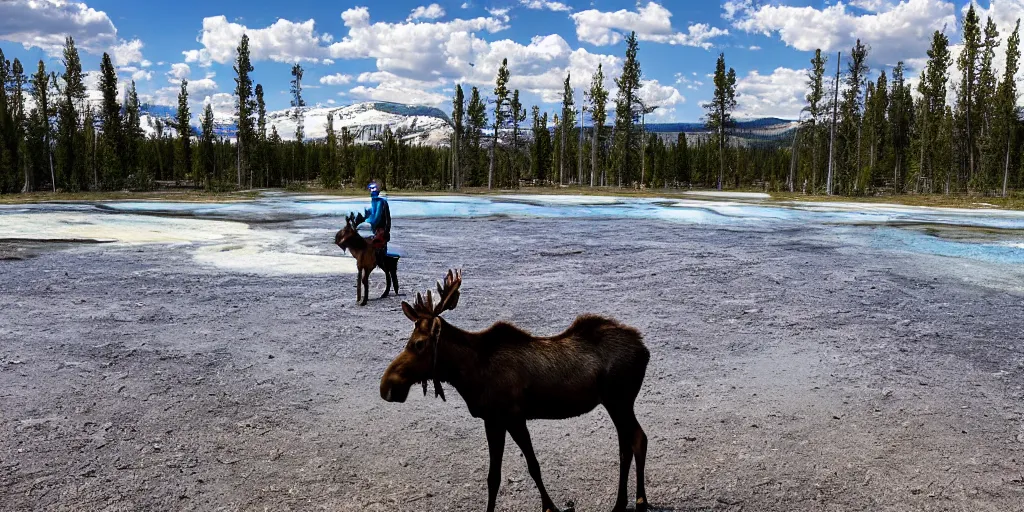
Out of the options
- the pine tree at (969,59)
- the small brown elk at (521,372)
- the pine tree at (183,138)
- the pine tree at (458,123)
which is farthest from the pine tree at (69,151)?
the pine tree at (969,59)

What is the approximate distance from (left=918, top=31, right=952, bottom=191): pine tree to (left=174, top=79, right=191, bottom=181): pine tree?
219 feet

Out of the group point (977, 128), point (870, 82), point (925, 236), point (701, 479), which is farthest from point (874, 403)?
point (870, 82)

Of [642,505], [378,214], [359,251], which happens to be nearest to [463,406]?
[642,505]

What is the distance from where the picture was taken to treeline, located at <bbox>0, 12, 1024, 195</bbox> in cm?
5034

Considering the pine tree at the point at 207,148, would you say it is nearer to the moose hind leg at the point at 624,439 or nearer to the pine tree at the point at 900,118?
the pine tree at the point at 900,118

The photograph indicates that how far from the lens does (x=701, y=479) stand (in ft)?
15.2

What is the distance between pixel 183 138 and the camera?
230 ft

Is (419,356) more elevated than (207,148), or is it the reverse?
(207,148)

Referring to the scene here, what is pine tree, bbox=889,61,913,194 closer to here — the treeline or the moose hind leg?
the treeline

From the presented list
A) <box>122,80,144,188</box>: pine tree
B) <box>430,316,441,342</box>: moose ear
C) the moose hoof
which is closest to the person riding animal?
the moose hoof

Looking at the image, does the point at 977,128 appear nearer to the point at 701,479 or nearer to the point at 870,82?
the point at 870,82

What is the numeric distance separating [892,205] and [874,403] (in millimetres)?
35557

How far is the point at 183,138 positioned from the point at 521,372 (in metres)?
75.8

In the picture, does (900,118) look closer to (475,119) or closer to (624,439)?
(475,119)
